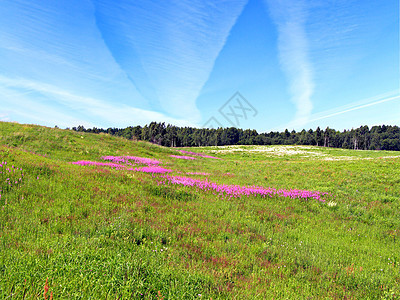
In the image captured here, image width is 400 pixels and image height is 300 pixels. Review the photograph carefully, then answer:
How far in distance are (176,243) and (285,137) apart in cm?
17984

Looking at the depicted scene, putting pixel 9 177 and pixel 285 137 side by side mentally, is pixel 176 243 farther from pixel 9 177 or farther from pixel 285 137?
pixel 285 137

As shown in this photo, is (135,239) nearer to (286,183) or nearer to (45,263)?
(45,263)

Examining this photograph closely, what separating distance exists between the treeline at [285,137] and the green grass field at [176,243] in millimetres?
121370

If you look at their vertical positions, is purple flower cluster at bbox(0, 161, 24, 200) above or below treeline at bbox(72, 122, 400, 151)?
below

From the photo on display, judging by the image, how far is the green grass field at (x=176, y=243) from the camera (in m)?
3.12

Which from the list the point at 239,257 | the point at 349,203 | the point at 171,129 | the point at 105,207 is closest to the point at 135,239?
the point at 105,207

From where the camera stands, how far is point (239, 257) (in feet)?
14.9

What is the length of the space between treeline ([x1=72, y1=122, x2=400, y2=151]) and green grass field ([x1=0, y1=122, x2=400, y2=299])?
398ft

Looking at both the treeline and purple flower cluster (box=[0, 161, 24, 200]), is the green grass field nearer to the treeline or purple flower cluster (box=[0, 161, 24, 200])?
purple flower cluster (box=[0, 161, 24, 200])

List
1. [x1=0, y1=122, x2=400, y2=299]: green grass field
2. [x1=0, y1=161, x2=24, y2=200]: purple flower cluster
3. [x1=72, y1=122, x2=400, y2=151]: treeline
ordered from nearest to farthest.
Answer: [x1=0, y1=122, x2=400, y2=299]: green grass field, [x1=0, y1=161, x2=24, y2=200]: purple flower cluster, [x1=72, y1=122, x2=400, y2=151]: treeline

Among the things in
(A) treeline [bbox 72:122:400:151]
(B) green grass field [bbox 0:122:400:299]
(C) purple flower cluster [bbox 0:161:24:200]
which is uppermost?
(A) treeline [bbox 72:122:400:151]

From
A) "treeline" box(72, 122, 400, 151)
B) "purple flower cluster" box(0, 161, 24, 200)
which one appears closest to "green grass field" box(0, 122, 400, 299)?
"purple flower cluster" box(0, 161, 24, 200)

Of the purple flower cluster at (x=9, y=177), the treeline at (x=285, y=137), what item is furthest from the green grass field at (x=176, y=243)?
the treeline at (x=285, y=137)

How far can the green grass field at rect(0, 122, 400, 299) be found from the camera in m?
3.12
